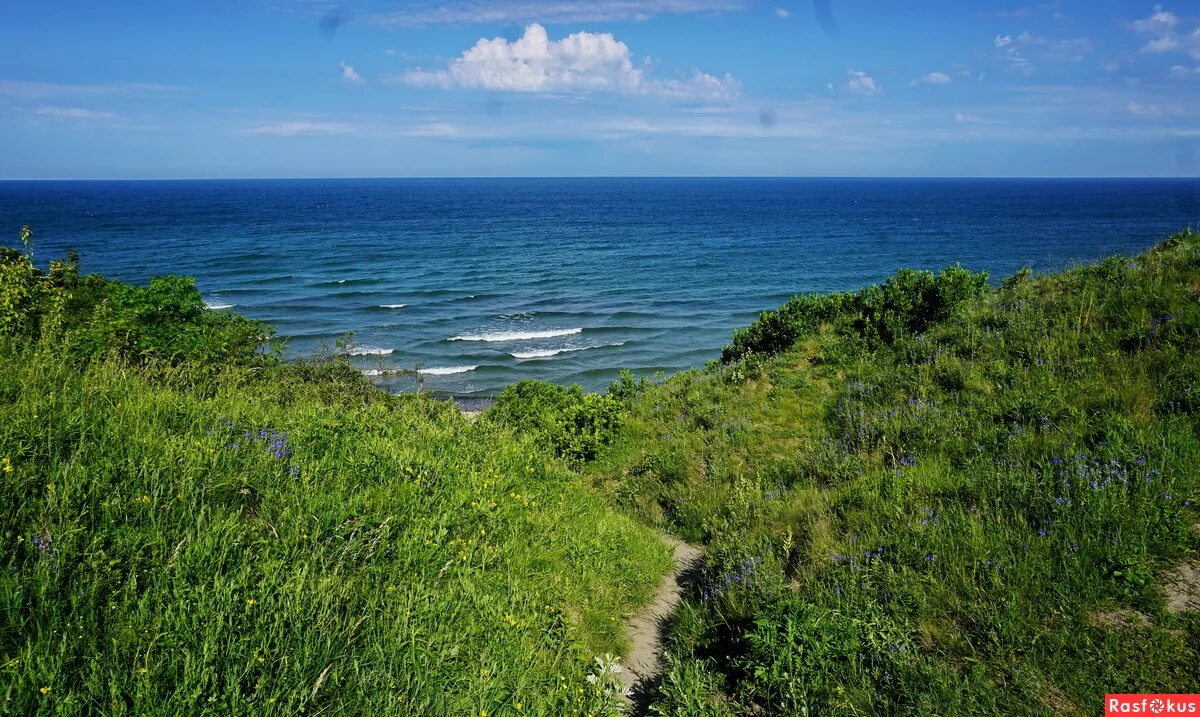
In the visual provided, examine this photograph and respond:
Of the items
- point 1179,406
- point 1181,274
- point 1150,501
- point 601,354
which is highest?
point 1181,274

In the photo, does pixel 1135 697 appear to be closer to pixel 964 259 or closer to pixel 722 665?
pixel 722 665

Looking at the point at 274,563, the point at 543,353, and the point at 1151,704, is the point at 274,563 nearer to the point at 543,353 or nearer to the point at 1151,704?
the point at 1151,704

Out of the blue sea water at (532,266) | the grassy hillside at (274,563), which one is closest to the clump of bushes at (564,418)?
the grassy hillside at (274,563)

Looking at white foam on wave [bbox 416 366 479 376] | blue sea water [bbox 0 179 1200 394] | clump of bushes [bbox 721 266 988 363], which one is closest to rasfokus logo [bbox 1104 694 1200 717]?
clump of bushes [bbox 721 266 988 363]

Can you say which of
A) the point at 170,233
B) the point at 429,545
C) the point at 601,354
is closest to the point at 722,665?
the point at 429,545

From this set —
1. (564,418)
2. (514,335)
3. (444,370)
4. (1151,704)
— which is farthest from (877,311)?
(514,335)

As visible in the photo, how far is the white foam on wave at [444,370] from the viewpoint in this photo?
32.1 m

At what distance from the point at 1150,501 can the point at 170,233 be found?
4141 inches

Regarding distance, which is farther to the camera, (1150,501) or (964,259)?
(964,259)

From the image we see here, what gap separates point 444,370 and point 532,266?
32.7 meters

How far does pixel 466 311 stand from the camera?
44.7 meters

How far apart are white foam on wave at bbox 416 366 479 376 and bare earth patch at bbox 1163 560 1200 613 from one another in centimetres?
2952

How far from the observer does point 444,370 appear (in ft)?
107

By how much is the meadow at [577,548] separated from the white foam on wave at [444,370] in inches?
846
